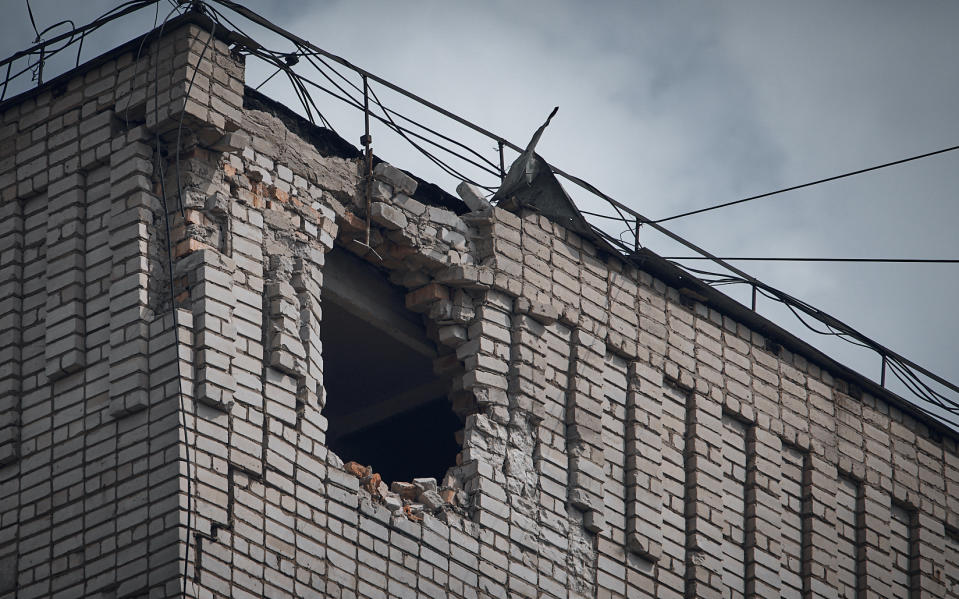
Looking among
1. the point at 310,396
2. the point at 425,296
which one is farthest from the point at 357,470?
the point at 425,296

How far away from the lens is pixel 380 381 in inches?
566

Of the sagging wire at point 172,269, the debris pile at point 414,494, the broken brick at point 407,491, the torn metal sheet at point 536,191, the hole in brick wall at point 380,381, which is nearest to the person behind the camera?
the sagging wire at point 172,269

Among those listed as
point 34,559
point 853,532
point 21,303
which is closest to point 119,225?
point 21,303

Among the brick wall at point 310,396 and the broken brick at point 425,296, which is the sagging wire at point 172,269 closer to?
the brick wall at point 310,396

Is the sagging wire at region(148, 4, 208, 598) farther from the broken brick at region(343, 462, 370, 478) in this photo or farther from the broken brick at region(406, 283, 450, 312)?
the broken brick at region(406, 283, 450, 312)

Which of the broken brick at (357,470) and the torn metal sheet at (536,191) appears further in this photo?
the torn metal sheet at (536,191)

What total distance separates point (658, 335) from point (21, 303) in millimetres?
4691

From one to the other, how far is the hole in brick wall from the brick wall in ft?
0.64

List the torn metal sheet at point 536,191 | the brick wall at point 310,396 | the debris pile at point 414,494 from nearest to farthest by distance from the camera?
1. the brick wall at point 310,396
2. the debris pile at point 414,494
3. the torn metal sheet at point 536,191

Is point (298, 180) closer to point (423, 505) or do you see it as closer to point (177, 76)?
point (177, 76)

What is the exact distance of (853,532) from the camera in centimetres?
1485

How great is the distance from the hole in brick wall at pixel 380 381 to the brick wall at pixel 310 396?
196mm

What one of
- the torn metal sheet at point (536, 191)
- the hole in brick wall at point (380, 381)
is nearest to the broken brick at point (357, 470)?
the hole in brick wall at point (380, 381)

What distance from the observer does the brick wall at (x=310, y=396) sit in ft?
35.1
